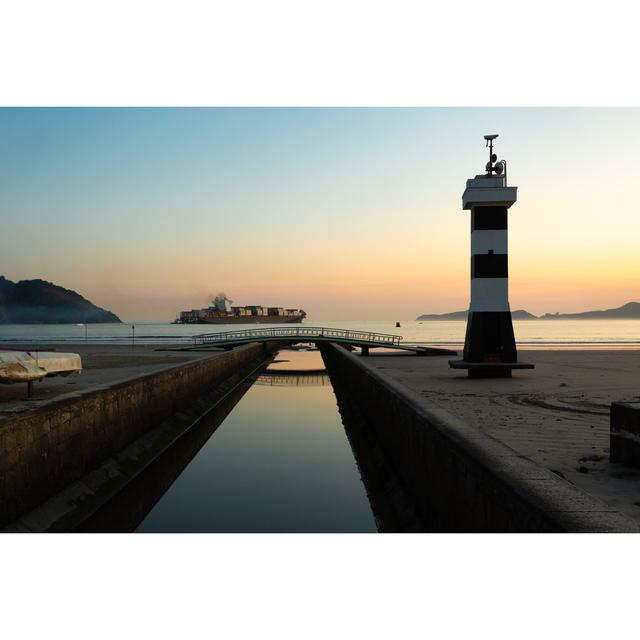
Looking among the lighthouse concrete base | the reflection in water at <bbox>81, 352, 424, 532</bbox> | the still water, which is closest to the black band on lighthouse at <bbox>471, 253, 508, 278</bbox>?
the lighthouse concrete base

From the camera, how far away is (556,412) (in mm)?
10188

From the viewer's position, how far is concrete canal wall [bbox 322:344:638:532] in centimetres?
357

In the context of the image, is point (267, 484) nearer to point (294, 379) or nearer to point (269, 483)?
point (269, 483)

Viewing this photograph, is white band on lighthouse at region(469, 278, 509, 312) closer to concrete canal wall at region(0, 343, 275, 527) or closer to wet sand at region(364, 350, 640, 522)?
wet sand at region(364, 350, 640, 522)

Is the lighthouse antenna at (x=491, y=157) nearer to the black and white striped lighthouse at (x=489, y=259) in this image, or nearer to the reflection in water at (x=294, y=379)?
the black and white striped lighthouse at (x=489, y=259)

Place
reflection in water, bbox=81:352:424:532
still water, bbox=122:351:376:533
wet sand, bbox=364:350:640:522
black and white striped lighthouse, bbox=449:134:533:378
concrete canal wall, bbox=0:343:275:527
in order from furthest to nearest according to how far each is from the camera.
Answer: black and white striped lighthouse, bbox=449:134:533:378, still water, bbox=122:351:376:533, reflection in water, bbox=81:352:424:532, concrete canal wall, bbox=0:343:275:527, wet sand, bbox=364:350:640:522

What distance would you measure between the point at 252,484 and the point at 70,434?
11.3ft

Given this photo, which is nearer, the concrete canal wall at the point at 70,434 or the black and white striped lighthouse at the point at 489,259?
the concrete canal wall at the point at 70,434

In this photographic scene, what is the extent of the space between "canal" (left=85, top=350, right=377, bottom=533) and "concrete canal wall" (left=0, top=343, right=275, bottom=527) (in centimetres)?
83

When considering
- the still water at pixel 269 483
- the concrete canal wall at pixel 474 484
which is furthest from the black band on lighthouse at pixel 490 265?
the concrete canal wall at pixel 474 484

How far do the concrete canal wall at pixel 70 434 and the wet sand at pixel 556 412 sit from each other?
5.98 metres

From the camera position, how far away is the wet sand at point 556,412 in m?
5.90

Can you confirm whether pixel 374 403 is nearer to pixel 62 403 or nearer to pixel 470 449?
pixel 62 403

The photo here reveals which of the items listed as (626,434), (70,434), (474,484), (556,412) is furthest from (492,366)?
(474,484)
